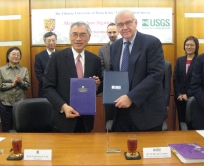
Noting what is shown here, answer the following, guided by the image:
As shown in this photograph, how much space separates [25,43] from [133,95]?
365 cm

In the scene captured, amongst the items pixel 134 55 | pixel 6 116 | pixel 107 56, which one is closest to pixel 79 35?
pixel 134 55

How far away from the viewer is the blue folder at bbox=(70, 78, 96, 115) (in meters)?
2.21

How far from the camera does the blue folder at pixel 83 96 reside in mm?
2213

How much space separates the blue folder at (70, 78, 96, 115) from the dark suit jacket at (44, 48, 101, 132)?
0.20m

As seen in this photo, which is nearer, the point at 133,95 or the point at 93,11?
the point at 133,95

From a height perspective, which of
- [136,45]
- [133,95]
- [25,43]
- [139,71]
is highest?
[25,43]

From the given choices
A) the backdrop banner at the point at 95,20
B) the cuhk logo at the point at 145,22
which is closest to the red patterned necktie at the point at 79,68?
the backdrop banner at the point at 95,20

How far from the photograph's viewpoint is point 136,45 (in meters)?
2.35

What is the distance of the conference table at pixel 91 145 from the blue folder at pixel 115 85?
331 mm

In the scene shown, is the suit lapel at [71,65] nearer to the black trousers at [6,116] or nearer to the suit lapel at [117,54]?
the suit lapel at [117,54]

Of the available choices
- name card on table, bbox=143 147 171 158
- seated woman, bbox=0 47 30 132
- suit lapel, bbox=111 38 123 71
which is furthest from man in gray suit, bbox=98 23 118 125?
name card on table, bbox=143 147 171 158

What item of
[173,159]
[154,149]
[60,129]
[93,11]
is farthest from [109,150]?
[93,11]

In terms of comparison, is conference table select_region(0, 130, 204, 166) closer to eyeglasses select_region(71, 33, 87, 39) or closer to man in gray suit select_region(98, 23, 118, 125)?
eyeglasses select_region(71, 33, 87, 39)

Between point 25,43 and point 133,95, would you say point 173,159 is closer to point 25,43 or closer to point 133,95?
point 133,95
